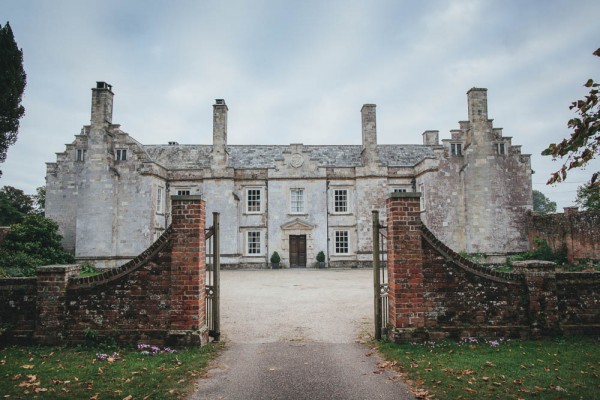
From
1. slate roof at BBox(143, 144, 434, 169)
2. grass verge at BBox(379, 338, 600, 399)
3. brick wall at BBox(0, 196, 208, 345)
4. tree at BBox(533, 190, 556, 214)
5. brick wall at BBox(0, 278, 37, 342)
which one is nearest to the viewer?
grass verge at BBox(379, 338, 600, 399)

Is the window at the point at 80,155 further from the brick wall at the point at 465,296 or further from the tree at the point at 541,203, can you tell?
the tree at the point at 541,203

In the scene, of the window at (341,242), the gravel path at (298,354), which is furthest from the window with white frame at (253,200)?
the gravel path at (298,354)

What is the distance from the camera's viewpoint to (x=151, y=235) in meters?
25.0

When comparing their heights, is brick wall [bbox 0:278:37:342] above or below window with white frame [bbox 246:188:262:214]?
below

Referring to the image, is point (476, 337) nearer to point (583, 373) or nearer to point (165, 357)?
point (583, 373)

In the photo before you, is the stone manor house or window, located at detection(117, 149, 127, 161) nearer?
the stone manor house

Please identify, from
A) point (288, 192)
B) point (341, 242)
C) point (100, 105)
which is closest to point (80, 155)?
point (100, 105)

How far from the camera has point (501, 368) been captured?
5473mm

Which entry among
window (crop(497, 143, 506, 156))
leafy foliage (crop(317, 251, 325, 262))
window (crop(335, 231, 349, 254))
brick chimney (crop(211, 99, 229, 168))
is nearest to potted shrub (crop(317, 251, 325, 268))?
leafy foliage (crop(317, 251, 325, 262))

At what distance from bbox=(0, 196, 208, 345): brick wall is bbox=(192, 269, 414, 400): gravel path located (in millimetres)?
1285

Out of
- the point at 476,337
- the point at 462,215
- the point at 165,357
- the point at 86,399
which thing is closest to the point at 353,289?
the point at 476,337

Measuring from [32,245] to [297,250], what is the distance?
16.7m

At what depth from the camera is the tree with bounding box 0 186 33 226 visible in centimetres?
3055

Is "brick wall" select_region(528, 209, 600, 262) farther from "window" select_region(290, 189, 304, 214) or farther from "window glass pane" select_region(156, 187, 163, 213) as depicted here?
"window glass pane" select_region(156, 187, 163, 213)
